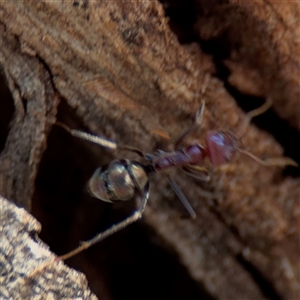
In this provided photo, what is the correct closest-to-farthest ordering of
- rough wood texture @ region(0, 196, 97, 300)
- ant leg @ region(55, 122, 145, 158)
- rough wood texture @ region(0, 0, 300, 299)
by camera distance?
1. rough wood texture @ region(0, 196, 97, 300)
2. rough wood texture @ region(0, 0, 300, 299)
3. ant leg @ region(55, 122, 145, 158)

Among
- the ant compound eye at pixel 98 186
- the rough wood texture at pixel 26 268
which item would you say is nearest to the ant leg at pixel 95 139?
the ant compound eye at pixel 98 186

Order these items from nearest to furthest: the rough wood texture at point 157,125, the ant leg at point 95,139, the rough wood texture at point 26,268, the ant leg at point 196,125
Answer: the rough wood texture at point 26,268 < the rough wood texture at point 157,125 < the ant leg at point 196,125 < the ant leg at point 95,139

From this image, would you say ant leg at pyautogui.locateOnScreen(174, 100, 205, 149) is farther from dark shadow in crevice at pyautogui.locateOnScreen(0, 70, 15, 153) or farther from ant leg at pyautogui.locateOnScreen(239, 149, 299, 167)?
dark shadow in crevice at pyautogui.locateOnScreen(0, 70, 15, 153)

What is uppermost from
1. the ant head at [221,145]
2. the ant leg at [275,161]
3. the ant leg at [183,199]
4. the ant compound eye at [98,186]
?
the ant leg at [275,161]

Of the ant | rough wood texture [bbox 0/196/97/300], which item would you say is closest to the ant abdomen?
the ant

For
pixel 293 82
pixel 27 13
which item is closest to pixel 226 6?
pixel 293 82

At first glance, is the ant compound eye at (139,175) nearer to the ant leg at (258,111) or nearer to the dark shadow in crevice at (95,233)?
the dark shadow in crevice at (95,233)
